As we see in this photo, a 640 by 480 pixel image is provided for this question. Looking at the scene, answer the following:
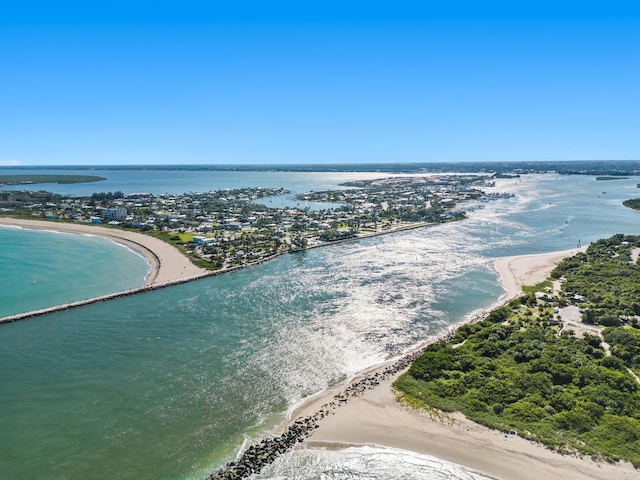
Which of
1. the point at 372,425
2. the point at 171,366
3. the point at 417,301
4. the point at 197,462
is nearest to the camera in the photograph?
the point at 197,462

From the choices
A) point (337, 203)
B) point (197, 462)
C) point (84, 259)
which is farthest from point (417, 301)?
point (337, 203)

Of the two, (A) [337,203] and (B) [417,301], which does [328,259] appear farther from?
(A) [337,203]

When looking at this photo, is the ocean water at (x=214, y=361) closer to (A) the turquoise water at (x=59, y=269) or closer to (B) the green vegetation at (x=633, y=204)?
(A) the turquoise water at (x=59, y=269)

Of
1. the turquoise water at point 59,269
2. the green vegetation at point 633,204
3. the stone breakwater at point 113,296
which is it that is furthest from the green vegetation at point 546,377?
the green vegetation at point 633,204

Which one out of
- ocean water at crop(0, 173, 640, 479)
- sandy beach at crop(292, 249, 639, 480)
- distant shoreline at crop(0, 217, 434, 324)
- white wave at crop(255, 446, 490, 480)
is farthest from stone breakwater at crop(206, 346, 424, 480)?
distant shoreline at crop(0, 217, 434, 324)

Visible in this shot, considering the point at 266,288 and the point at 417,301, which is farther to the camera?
the point at 266,288

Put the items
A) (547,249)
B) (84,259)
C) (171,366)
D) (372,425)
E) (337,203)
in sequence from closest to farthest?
1. (372,425)
2. (171,366)
3. (84,259)
4. (547,249)
5. (337,203)

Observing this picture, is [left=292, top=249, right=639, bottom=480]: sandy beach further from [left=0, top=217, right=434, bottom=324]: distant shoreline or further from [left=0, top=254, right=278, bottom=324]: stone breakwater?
[left=0, top=217, right=434, bottom=324]: distant shoreline
